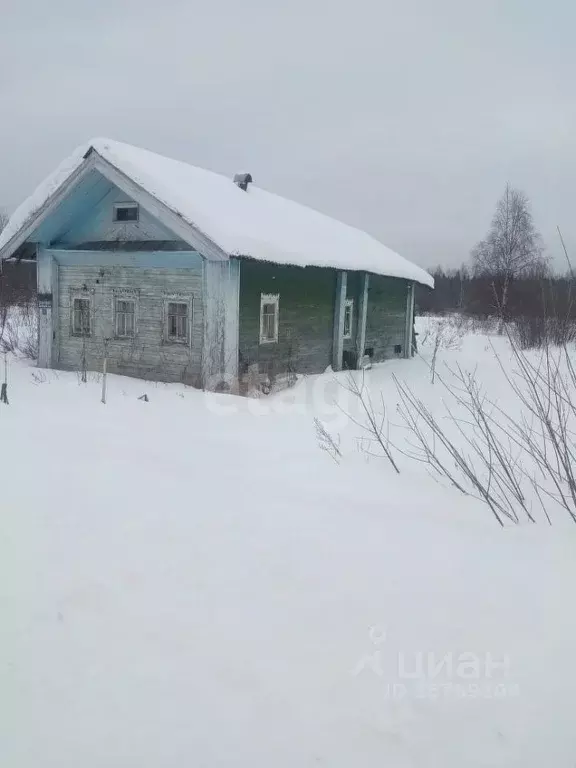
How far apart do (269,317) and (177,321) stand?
72.1 inches

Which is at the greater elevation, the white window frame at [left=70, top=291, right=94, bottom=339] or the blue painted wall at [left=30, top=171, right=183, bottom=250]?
the blue painted wall at [left=30, top=171, right=183, bottom=250]

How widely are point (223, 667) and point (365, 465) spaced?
314cm

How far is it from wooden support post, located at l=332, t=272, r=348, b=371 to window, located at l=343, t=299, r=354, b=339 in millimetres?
695

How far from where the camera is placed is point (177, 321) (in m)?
11.4

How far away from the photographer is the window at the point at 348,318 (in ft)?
48.2

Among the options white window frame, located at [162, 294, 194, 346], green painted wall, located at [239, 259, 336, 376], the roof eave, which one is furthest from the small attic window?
green painted wall, located at [239, 259, 336, 376]

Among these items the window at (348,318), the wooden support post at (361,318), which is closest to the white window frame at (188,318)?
the window at (348,318)

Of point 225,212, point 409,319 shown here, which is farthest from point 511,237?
point 225,212

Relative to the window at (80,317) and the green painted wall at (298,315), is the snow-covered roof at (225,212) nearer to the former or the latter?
the green painted wall at (298,315)

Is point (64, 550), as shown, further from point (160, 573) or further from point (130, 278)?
Result: point (130, 278)

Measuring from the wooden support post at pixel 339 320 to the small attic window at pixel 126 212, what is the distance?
485cm

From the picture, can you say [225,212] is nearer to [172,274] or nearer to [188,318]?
[172,274]

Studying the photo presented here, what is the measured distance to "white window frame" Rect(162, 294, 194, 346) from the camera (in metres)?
11.1

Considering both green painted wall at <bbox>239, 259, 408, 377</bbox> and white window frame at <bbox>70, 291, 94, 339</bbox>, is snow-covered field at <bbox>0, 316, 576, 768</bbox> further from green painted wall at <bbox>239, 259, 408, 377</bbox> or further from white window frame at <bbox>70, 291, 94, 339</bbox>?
white window frame at <bbox>70, 291, 94, 339</bbox>
